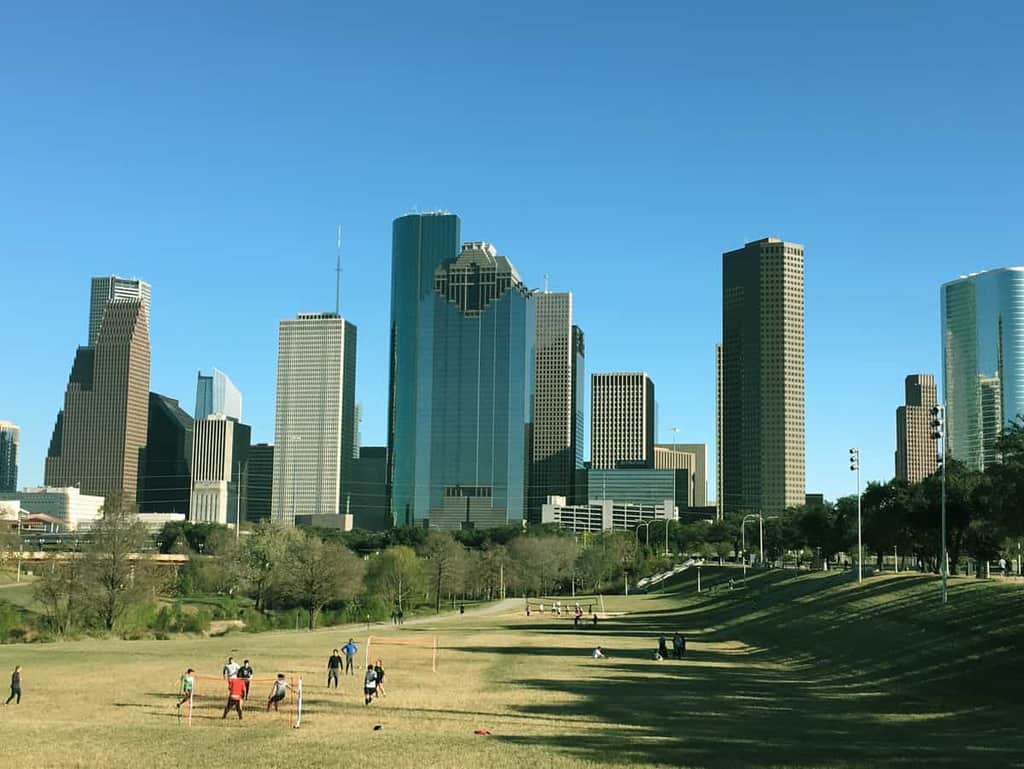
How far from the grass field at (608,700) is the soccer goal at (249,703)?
1.64 feet

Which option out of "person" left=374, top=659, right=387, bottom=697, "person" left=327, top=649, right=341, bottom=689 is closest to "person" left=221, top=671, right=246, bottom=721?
"person" left=374, top=659, right=387, bottom=697

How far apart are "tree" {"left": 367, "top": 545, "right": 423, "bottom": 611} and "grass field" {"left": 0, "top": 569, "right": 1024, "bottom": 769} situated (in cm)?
4709

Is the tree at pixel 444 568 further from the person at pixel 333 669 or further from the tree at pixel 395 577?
the person at pixel 333 669

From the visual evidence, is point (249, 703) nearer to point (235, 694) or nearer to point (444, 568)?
point (235, 694)

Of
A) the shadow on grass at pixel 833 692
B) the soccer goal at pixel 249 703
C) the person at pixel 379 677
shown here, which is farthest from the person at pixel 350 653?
the shadow on grass at pixel 833 692

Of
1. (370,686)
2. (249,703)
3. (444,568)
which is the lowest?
(444,568)

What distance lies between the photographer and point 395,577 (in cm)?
13162

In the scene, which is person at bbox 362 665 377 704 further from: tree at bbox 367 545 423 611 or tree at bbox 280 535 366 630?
tree at bbox 367 545 423 611

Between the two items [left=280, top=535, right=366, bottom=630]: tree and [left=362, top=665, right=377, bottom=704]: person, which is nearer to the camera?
[left=362, top=665, right=377, bottom=704]: person

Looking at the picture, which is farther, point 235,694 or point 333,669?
point 333,669

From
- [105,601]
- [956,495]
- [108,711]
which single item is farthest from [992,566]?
[108,711]

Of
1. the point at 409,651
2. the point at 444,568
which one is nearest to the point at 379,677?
the point at 409,651

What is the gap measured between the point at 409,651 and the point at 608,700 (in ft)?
93.4

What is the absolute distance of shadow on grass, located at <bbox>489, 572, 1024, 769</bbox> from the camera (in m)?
33.5
